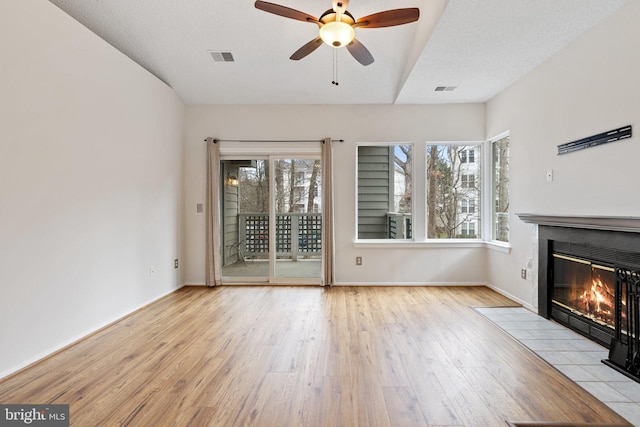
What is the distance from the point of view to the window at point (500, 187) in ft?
14.6

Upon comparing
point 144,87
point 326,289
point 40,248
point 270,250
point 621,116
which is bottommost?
point 326,289

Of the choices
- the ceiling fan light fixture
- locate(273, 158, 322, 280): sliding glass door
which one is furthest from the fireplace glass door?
locate(273, 158, 322, 280): sliding glass door

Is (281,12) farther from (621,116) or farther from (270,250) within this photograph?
(270,250)

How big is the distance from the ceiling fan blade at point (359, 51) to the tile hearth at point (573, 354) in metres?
2.95

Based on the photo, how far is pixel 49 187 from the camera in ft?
8.48

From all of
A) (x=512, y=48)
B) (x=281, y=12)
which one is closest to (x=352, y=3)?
(x=281, y=12)

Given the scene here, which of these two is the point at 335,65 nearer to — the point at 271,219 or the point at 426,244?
the point at 271,219

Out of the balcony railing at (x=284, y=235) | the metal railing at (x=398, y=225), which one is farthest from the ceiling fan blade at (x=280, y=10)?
the metal railing at (x=398, y=225)

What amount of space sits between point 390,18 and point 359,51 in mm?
440

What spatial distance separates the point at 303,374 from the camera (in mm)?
2277

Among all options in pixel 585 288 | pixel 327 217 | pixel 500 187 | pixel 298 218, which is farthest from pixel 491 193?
pixel 298 218

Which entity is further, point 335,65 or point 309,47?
point 335,65

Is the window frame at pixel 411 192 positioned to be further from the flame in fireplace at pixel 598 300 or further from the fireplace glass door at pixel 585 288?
the flame in fireplace at pixel 598 300

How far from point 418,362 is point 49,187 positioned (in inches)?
129
